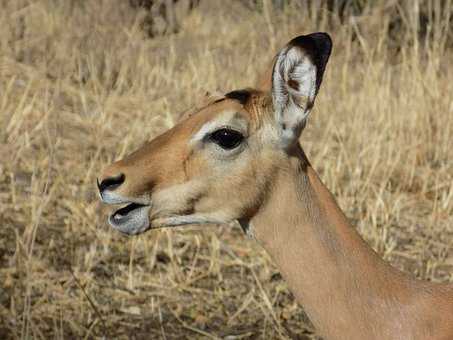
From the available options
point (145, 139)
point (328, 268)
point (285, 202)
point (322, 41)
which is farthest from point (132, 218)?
point (145, 139)

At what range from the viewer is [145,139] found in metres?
8.89

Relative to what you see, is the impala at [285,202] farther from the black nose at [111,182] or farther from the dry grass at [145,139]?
the dry grass at [145,139]

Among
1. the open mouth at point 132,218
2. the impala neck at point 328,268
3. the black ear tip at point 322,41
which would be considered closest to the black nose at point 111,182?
the open mouth at point 132,218

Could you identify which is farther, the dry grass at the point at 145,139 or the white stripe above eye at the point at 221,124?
the dry grass at the point at 145,139

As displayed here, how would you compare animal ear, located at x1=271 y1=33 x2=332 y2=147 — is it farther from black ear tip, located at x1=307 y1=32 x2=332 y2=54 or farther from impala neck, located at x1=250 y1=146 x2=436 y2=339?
impala neck, located at x1=250 y1=146 x2=436 y2=339

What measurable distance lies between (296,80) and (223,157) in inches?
16.2

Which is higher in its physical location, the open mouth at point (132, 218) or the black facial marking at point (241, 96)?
the black facial marking at point (241, 96)

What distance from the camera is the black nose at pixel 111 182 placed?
403 centimetres

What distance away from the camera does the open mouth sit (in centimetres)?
414

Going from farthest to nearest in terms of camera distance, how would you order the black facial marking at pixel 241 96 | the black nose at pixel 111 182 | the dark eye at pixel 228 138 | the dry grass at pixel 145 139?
1. the dry grass at pixel 145 139
2. the black facial marking at pixel 241 96
3. the dark eye at pixel 228 138
4. the black nose at pixel 111 182

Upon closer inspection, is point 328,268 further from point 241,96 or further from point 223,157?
point 241,96

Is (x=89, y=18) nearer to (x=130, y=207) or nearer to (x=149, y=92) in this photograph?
(x=149, y=92)

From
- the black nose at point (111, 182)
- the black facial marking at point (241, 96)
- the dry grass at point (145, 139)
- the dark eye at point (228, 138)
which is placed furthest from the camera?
the dry grass at point (145, 139)

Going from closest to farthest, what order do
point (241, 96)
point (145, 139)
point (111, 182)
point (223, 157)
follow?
point (111, 182) < point (223, 157) < point (241, 96) < point (145, 139)
